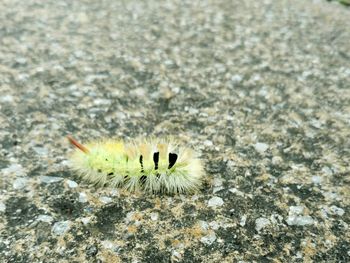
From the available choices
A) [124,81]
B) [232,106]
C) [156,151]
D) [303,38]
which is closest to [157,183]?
[156,151]

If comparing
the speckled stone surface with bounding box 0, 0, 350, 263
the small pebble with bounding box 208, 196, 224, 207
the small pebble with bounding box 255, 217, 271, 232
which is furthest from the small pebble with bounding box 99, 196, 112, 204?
the small pebble with bounding box 255, 217, 271, 232

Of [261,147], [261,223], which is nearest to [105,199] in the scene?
[261,223]

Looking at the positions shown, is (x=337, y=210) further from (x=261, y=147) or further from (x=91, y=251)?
(x=91, y=251)

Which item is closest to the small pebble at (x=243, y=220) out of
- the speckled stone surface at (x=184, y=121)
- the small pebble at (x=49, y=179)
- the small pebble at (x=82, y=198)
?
the speckled stone surface at (x=184, y=121)

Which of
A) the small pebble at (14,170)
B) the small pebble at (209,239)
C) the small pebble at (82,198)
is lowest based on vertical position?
the small pebble at (209,239)

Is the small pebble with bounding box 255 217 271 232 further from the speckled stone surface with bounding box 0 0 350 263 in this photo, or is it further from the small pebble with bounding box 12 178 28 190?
the small pebble with bounding box 12 178 28 190

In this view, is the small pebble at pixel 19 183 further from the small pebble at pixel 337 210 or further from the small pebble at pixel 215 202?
the small pebble at pixel 337 210

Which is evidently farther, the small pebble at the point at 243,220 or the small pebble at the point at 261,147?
the small pebble at the point at 261,147
